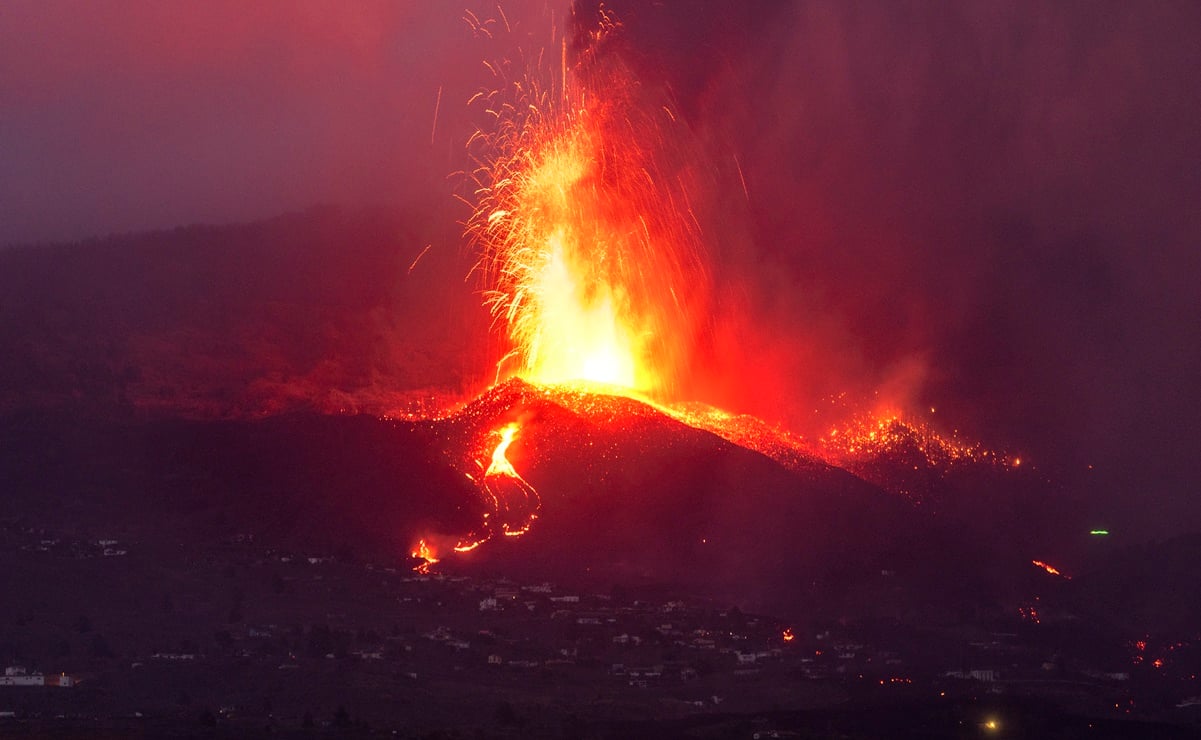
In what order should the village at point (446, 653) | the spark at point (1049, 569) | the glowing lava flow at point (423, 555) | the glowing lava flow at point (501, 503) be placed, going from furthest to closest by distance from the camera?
the spark at point (1049, 569) < the glowing lava flow at point (501, 503) < the glowing lava flow at point (423, 555) < the village at point (446, 653)

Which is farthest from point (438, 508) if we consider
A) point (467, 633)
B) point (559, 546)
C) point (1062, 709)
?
point (1062, 709)

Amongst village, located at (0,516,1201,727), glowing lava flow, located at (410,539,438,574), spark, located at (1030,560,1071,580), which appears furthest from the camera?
A: spark, located at (1030,560,1071,580)

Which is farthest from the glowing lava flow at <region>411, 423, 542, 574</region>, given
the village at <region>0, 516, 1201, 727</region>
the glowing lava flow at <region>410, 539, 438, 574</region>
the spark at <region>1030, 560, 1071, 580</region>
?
the spark at <region>1030, 560, 1071, 580</region>

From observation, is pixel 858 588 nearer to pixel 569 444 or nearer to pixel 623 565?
pixel 623 565

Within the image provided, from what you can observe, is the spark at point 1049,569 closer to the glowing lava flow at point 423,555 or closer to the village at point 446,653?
the village at point 446,653

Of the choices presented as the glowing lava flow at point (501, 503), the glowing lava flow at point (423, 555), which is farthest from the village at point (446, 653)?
the glowing lava flow at point (501, 503)

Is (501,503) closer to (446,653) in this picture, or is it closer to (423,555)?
(423,555)

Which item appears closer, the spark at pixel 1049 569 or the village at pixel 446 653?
the village at pixel 446 653

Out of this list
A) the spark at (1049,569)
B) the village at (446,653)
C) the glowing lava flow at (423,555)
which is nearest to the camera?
the village at (446,653)

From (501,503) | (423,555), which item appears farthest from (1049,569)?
(423,555)

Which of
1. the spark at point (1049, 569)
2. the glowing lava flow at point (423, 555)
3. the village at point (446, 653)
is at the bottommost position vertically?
the village at point (446, 653)

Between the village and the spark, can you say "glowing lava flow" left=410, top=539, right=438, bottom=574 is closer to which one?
the village
